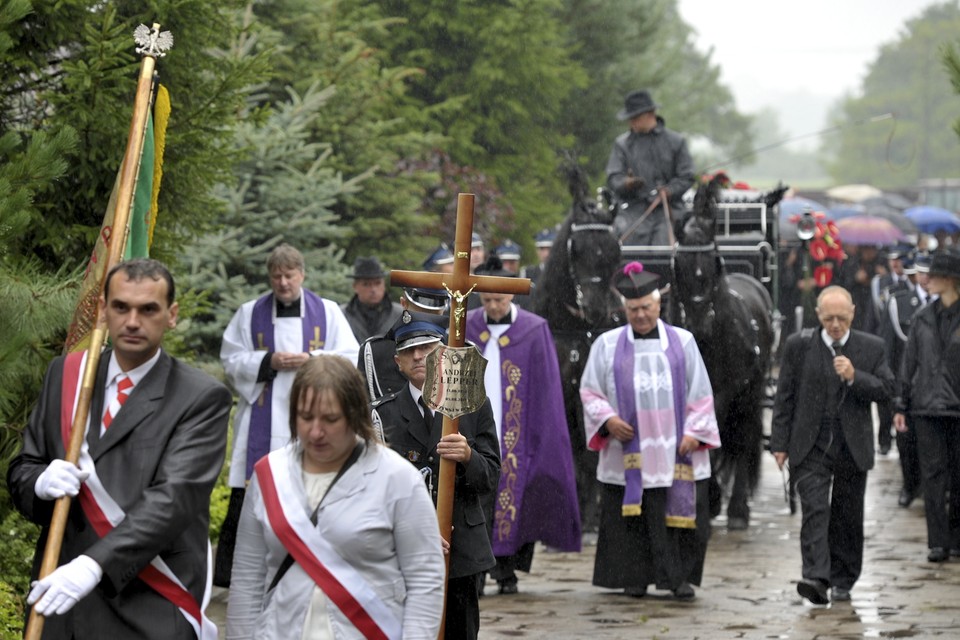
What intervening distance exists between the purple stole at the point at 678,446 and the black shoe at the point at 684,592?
37cm

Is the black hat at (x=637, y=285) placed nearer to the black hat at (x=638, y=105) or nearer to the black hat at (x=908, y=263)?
the black hat at (x=638, y=105)

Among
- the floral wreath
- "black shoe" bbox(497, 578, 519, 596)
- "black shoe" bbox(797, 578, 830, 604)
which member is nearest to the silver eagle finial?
"black shoe" bbox(497, 578, 519, 596)

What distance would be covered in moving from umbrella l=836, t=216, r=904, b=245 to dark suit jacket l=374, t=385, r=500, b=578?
1926 centimetres

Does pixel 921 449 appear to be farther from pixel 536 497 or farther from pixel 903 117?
pixel 903 117

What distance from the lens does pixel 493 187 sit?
884 inches

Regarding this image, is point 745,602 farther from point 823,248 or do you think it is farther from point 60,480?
point 823,248

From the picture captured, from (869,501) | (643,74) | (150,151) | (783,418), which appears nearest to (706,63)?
(643,74)

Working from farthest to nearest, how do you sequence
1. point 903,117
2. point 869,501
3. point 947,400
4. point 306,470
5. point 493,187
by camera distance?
point 903,117
point 493,187
point 869,501
point 947,400
point 306,470

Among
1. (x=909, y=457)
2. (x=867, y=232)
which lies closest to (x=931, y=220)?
(x=867, y=232)

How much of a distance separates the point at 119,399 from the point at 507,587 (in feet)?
19.8

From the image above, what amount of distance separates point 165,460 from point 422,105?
60.2ft

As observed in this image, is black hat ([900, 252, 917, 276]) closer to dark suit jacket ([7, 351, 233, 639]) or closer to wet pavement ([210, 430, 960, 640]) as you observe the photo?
wet pavement ([210, 430, 960, 640])

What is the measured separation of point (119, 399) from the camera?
5.15 m

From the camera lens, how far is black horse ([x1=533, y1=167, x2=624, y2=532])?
12.9m
